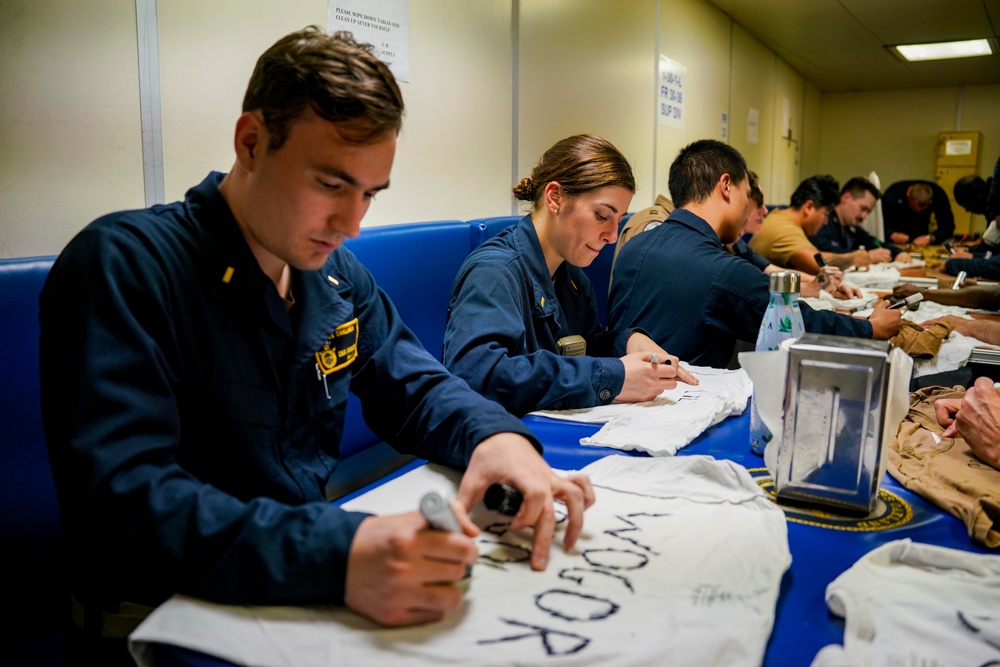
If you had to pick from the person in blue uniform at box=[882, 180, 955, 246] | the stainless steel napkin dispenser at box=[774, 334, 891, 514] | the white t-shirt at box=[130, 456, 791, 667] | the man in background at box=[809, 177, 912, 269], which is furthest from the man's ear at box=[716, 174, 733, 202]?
the person in blue uniform at box=[882, 180, 955, 246]

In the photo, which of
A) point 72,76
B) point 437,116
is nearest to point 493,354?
point 72,76

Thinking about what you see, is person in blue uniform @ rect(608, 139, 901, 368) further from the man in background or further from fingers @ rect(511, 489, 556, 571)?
the man in background

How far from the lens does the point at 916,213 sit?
755cm

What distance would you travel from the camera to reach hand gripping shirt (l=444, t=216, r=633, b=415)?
1.42 meters

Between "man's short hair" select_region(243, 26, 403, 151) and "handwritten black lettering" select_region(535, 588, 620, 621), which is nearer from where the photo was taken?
"handwritten black lettering" select_region(535, 588, 620, 621)

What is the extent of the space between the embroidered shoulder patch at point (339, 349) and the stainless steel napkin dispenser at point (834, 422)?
60 centimetres

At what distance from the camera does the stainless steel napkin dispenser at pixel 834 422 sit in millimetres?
927

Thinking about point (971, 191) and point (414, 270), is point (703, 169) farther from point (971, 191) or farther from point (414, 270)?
point (971, 191)

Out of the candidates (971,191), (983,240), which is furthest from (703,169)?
(971,191)

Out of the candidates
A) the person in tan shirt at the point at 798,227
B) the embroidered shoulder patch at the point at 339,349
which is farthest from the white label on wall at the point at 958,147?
the embroidered shoulder patch at the point at 339,349

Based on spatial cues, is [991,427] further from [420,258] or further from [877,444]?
[420,258]

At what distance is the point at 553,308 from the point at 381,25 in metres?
1.00

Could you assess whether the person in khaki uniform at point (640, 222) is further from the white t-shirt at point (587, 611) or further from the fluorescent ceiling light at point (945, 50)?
the fluorescent ceiling light at point (945, 50)

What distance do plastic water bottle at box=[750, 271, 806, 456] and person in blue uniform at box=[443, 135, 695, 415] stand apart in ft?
0.86
